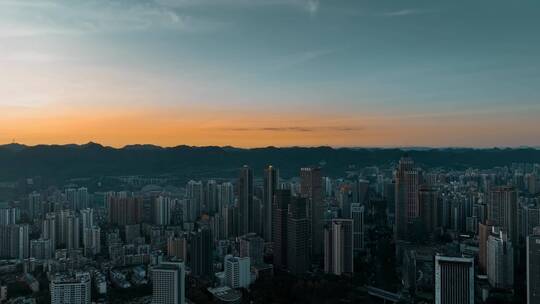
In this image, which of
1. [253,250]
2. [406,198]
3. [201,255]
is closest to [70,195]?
[201,255]

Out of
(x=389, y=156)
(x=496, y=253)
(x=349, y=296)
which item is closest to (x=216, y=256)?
(x=349, y=296)

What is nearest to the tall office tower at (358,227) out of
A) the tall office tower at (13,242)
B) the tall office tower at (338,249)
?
the tall office tower at (338,249)

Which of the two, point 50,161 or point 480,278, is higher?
point 50,161

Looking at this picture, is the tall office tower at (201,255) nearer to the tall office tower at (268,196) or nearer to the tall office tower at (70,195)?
the tall office tower at (268,196)

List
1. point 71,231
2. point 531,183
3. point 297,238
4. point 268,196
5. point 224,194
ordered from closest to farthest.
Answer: point 297,238, point 71,231, point 268,196, point 531,183, point 224,194

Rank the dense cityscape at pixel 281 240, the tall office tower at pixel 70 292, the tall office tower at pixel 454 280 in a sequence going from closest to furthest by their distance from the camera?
the tall office tower at pixel 454 280, the tall office tower at pixel 70 292, the dense cityscape at pixel 281 240

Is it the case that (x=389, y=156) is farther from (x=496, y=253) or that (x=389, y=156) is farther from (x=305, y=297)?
(x=305, y=297)

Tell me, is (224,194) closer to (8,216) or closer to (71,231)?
(71,231)
